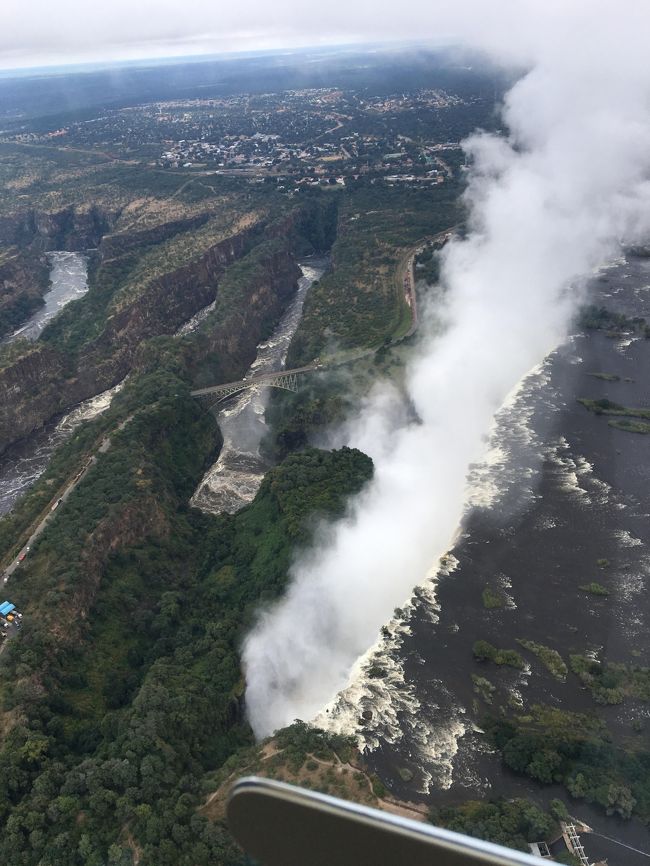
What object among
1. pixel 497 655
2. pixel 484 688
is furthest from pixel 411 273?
pixel 484 688

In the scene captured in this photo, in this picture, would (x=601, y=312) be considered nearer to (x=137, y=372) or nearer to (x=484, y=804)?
(x=137, y=372)

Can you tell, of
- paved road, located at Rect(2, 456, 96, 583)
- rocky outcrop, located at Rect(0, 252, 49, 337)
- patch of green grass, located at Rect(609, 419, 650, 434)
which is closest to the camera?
paved road, located at Rect(2, 456, 96, 583)

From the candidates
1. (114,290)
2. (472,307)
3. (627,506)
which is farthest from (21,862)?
(114,290)

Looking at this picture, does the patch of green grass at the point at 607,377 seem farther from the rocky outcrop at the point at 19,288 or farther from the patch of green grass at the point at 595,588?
the rocky outcrop at the point at 19,288

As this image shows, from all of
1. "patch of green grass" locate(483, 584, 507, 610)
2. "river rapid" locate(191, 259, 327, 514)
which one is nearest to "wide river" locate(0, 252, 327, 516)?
"river rapid" locate(191, 259, 327, 514)

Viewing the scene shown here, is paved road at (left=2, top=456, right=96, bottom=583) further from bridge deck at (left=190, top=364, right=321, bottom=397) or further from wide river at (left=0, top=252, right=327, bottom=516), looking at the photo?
bridge deck at (left=190, top=364, right=321, bottom=397)

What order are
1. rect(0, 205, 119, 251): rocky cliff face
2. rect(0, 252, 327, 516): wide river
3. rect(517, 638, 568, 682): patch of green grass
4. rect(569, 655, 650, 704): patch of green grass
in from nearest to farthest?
rect(569, 655, 650, 704): patch of green grass, rect(517, 638, 568, 682): patch of green grass, rect(0, 252, 327, 516): wide river, rect(0, 205, 119, 251): rocky cliff face
